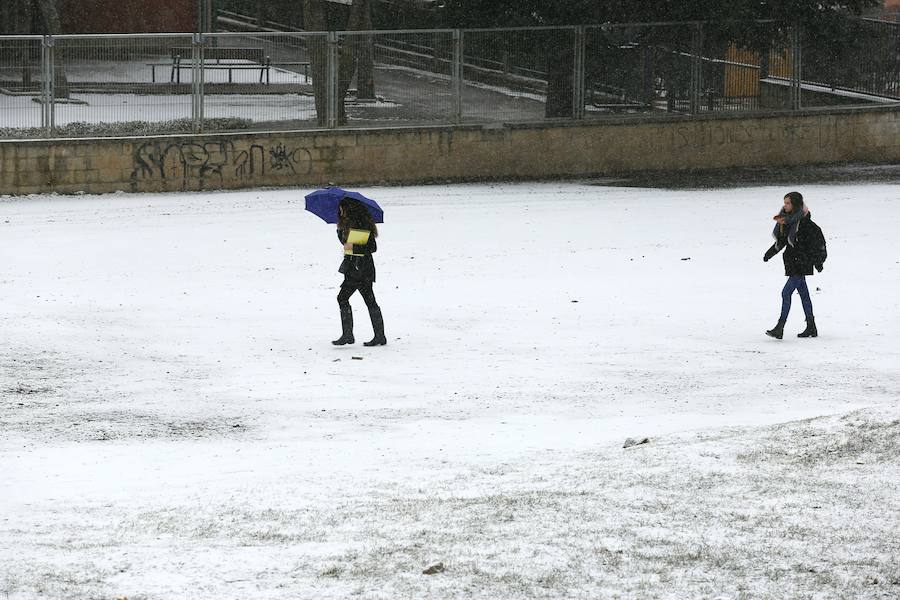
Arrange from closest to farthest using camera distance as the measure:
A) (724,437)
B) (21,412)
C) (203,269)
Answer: (724,437), (21,412), (203,269)

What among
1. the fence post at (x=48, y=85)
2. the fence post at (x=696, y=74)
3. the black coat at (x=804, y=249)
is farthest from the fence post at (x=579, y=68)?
the black coat at (x=804, y=249)

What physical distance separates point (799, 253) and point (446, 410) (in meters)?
4.40

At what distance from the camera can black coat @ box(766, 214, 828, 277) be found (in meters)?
13.2

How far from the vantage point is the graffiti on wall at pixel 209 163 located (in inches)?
890

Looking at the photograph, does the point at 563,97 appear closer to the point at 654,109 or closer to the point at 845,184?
the point at 654,109

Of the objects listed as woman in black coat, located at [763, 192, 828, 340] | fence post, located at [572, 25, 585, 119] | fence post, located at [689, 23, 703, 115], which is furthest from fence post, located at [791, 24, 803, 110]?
woman in black coat, located at [763, 192, 828, 340]

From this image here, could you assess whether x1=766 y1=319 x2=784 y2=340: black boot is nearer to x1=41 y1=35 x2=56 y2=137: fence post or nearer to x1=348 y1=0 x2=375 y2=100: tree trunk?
x1=348 y1=0 x2=375 y2=100: tree trunk

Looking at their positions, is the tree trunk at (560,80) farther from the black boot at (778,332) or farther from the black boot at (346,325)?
the black boot at (346,325)

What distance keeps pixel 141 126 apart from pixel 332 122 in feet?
10.1

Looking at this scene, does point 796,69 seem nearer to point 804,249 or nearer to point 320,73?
point 320,73

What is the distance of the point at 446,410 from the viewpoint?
10430 millimetres

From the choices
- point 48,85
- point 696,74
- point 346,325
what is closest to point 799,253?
point 346,325

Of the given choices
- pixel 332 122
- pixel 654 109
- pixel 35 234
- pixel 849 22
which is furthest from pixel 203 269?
pixel 849 22

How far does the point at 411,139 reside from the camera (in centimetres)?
2456
